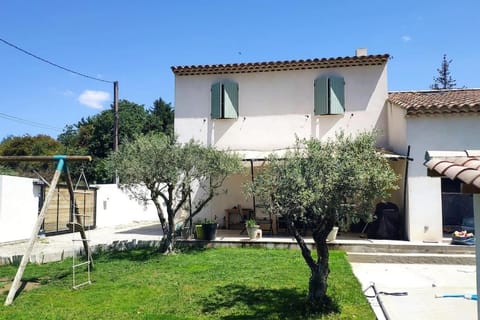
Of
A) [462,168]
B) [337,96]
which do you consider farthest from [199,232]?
[462,168]

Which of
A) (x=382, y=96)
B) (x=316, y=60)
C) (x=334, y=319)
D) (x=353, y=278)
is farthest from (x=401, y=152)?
(x=334, y=319)

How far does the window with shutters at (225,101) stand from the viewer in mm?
21625

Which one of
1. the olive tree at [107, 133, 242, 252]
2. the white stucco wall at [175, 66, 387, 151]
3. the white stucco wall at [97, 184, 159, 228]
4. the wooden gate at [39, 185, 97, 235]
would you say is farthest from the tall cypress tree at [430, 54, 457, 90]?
the olive tree at [107, 133, 242, 252]

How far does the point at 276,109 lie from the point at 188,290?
42.5 ft

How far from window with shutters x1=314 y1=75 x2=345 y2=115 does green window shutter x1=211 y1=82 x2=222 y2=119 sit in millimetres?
5434

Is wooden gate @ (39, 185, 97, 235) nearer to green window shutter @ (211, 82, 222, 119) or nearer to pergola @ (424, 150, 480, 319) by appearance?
green window shutter @ (211, 82, 222, 119)

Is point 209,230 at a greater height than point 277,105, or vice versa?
point 277,105

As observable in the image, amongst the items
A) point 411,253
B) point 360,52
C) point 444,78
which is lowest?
point 411,253

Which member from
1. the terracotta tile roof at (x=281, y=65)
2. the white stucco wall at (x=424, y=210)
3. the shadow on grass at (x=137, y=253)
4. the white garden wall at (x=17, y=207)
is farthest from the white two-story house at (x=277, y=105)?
the white garden wall at (x=17, y=207)

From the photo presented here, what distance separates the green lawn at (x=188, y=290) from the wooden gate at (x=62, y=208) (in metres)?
9.01

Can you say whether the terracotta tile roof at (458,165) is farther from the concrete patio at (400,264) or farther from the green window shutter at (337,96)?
the green window shutter at (337,96)

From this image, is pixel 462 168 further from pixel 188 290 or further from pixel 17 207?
pixel 17 207

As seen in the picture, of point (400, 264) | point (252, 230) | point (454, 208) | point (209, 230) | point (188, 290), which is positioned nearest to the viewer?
point (188, 290)

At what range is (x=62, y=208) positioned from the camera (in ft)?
80.9
